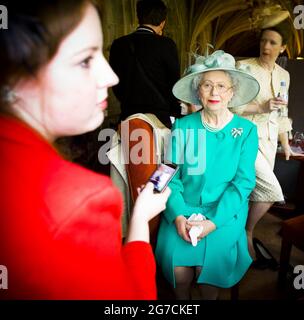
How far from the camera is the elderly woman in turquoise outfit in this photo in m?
1.01

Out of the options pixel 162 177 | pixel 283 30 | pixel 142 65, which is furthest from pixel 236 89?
pixel 162 177

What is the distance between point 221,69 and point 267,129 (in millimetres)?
238

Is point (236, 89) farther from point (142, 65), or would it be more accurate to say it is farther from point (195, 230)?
point (195, 230)

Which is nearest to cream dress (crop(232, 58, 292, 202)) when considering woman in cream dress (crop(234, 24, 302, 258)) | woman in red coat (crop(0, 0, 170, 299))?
woman in cream dress (crop(234, 24, 302, 258))

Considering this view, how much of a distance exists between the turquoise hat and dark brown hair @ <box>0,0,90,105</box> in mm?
528

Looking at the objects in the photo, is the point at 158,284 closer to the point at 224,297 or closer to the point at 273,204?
the point at 224,297

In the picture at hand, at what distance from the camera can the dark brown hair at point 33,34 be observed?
427 millimetres

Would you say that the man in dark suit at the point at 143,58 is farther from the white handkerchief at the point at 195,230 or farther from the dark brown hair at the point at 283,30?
the white handkerchief at the point at 195,230

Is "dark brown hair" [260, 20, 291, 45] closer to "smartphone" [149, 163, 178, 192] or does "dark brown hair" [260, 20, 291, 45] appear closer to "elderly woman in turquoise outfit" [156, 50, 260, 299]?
"elderly woman in turquoise outfit" [156, 50, 260, 299]

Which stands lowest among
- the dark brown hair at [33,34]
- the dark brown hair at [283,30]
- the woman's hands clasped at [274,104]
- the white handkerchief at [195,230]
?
the white handkerchief at [195,230]

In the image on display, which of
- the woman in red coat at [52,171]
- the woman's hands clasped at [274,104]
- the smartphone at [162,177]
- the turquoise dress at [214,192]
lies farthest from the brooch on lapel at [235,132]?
the woman in red coat at [52,171]

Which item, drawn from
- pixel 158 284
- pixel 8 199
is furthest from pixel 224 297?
pixel 8 199

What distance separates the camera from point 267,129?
3.22 feet

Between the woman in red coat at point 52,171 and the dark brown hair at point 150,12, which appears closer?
the woman in red coat at point 52,171
